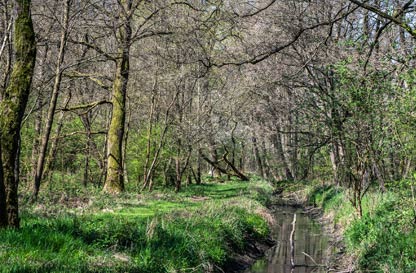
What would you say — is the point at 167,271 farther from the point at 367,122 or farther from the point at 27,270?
the point at 367,122

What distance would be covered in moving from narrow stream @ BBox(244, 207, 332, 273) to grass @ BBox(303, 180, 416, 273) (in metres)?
1.09

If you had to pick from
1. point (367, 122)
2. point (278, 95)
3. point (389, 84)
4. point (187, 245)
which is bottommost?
point (187, 245)

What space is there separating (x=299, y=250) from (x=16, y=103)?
9.50 m

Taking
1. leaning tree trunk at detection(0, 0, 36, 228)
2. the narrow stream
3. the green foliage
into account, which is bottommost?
the narrow stream

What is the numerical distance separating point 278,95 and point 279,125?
13.1ft

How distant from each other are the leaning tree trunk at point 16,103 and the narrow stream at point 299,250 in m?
5.97

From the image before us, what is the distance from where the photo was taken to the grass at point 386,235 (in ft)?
28.4

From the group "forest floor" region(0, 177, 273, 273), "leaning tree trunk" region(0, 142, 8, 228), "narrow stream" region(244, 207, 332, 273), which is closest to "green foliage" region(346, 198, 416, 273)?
"narrow stream" region(244, 207, 332, 273)

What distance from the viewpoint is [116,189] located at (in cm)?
1952

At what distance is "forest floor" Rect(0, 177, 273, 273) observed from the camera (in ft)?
20.9

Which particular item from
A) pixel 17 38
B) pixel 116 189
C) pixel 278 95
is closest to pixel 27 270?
pixel 17 38

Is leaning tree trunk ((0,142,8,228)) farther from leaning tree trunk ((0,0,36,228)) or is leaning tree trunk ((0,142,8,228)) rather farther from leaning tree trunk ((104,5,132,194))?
leaning tree trunk ((104,5,132,194))

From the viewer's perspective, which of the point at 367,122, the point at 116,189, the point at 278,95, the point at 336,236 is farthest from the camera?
the point at 278,95

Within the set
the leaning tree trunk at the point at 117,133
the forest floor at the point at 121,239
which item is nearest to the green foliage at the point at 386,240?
the forest floor at the point at 121,239
